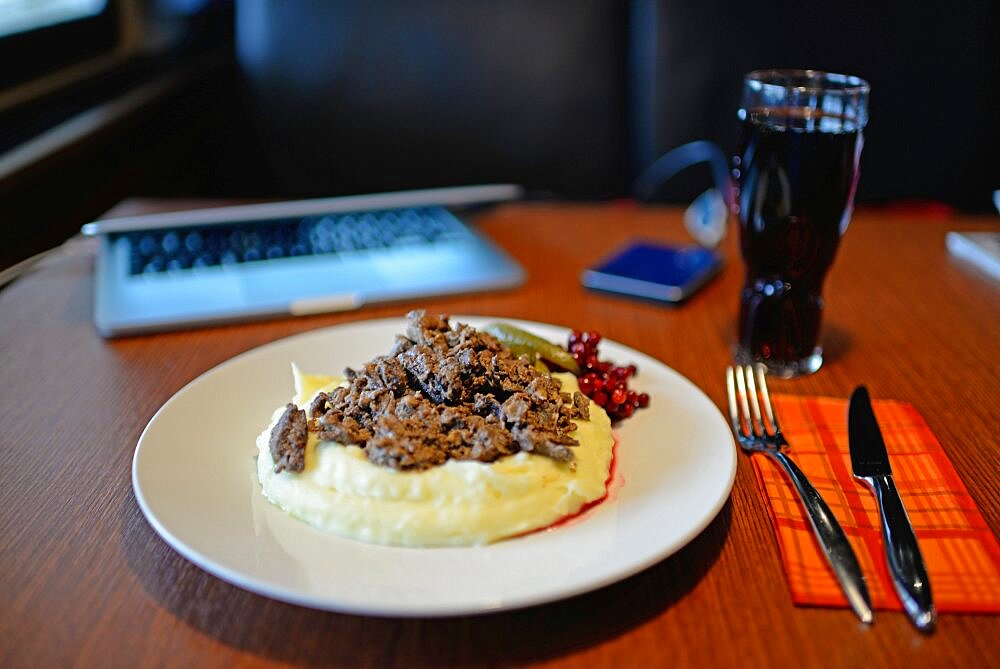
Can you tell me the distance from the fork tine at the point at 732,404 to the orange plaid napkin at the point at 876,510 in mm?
48

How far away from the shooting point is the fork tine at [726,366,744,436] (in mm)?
888

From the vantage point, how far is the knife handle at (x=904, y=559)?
61 cm

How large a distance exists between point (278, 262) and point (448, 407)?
0.70 m

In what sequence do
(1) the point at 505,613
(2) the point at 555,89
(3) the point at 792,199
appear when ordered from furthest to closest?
1. (2) the point at 555,89
2. (3) the point at 792,199
3. (1) the point at 505,613

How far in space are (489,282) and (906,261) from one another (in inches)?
29.7

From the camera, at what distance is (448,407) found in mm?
755

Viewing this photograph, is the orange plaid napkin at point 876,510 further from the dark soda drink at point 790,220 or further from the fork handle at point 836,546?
the dark soda drink at point 790,220

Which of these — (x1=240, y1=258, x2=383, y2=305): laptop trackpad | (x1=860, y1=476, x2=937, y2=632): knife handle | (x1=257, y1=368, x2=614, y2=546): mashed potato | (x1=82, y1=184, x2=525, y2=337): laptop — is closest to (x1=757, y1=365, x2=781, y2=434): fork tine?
(x1=860, y1=476, x2=937, y2=632): knife handle

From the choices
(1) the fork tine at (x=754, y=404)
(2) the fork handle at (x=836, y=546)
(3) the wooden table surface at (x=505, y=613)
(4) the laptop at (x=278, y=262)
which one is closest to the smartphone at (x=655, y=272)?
(3) the wooden table surface at (x=505, y=613)

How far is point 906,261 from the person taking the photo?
4.71 feet

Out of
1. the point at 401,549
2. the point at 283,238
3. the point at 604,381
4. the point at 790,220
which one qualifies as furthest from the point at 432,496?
the point at 283,238

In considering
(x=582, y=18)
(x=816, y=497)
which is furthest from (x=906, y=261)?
(x=582, y=18)

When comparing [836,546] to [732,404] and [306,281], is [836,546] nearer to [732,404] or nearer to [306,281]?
[732,404]

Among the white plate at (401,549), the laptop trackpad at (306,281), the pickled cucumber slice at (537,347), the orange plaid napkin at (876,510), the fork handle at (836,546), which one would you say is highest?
the pickled cucumber slice at (537,347)
